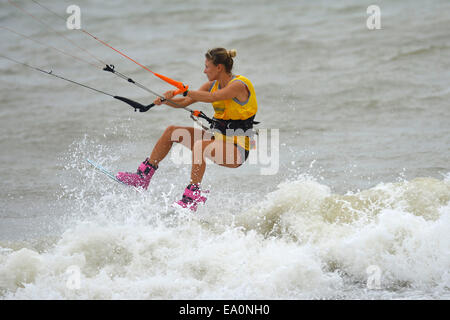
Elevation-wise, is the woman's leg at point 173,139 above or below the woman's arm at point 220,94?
below

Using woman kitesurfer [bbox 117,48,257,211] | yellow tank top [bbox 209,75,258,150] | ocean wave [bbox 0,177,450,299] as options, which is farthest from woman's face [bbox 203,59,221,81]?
ocean wave [bbox 0,177,450,299]

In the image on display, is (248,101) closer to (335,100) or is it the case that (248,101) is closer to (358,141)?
(358,141)

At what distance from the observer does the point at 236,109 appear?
578 cm

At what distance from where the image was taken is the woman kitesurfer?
18.6 ft

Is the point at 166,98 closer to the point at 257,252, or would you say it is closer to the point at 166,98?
the point at 166,98

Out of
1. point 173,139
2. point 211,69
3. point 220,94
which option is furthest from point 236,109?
point 173,139

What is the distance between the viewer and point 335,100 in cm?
1226

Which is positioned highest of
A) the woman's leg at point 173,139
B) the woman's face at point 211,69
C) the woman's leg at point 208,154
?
the woman's face at point 211,69

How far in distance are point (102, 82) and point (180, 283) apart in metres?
10.4

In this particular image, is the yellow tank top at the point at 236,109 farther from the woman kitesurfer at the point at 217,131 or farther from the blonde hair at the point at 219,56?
the blonde hair at the point at 219,56

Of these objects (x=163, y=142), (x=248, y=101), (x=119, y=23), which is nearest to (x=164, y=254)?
(x=163, y=142)

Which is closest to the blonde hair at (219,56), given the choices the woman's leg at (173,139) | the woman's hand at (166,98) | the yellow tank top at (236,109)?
the yellow tank top at (236,109)

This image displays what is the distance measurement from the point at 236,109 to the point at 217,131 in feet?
0.91

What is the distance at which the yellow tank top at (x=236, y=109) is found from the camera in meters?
5.77
